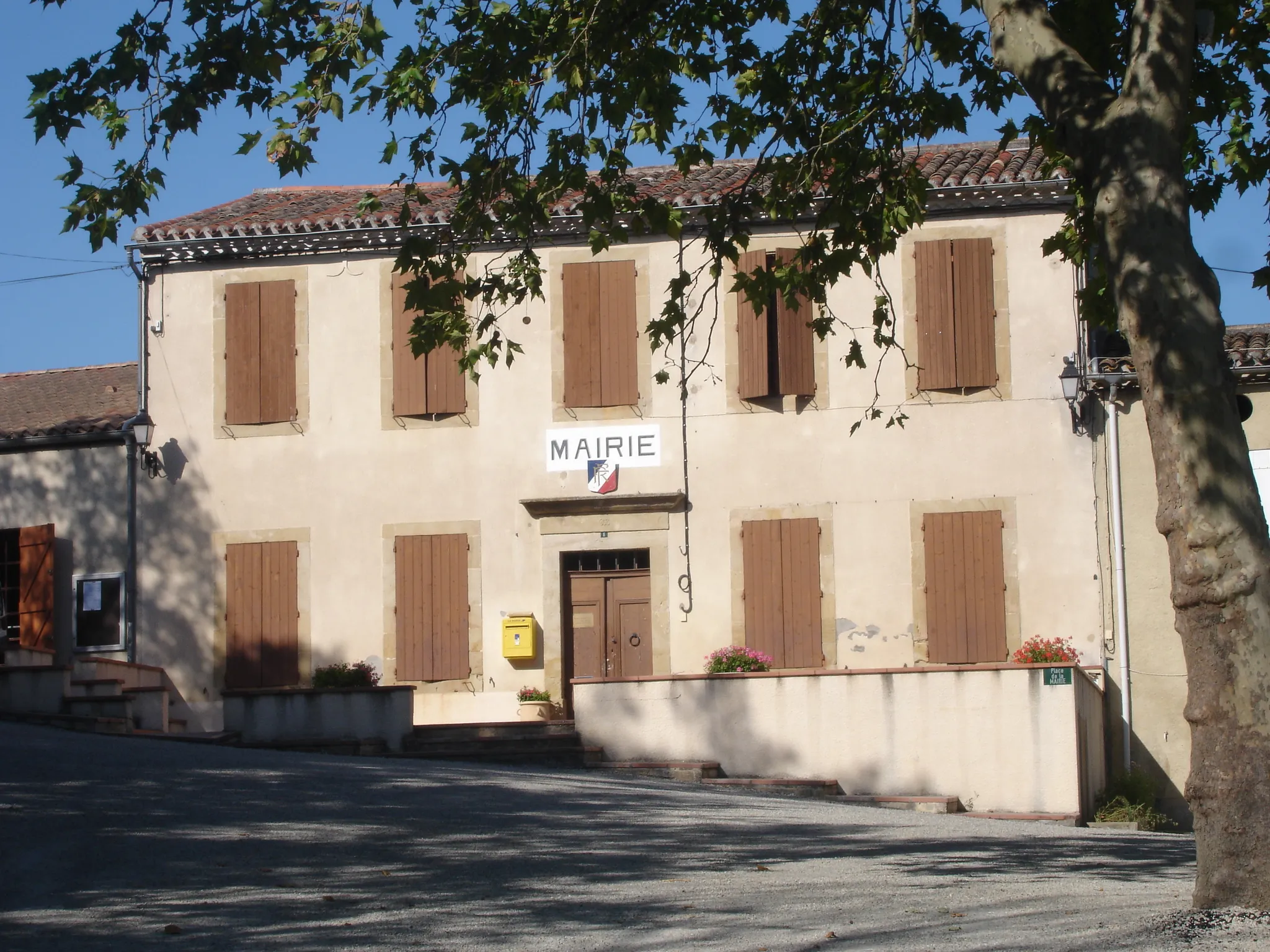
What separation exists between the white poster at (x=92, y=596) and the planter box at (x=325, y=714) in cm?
367

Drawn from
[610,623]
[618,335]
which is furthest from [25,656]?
[618,335]

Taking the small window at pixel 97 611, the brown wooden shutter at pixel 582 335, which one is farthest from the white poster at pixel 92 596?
the brown wooden shutter at pixel 582 335

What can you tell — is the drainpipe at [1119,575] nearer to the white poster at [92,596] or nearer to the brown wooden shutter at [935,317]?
the brown wooden shutter at [935,317]

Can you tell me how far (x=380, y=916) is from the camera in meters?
7.16

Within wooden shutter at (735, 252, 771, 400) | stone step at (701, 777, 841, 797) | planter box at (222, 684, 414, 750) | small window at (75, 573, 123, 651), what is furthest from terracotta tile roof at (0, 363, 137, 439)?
stone step at (701, 777, 841, 797)

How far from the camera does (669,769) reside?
1530 centimetres

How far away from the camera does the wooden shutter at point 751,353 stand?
18188 millimetres

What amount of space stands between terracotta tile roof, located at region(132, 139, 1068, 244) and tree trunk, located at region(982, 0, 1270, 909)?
1029cm

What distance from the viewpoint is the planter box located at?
16.3 m

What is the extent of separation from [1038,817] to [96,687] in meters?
9.67

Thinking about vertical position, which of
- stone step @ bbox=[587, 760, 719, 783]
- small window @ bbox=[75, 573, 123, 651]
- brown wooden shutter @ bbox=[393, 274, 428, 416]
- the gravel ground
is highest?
brown wooden shutter @ bbox=[393, 274, 428, 416]

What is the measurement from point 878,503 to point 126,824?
10.5 metres

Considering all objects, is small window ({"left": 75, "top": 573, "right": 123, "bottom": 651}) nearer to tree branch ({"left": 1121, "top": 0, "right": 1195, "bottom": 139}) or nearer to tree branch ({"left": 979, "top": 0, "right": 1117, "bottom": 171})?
tree branch ({"left": 979, "top": 0, "right": 1117, "bottom": 171})

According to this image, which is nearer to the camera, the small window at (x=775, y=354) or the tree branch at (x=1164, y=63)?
the tree branch at (x=1164, y=63)
